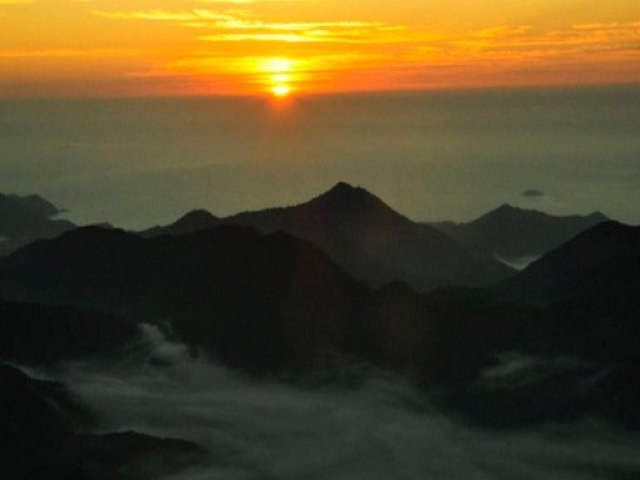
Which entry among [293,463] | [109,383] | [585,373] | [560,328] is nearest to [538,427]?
[585,373]

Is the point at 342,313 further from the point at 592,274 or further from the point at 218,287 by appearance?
the point at 592,274

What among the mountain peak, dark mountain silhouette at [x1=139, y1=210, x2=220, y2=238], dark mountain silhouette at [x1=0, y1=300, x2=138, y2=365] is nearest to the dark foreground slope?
dark mountain silhouette at [x1=0, y1=300, x2=138, y2=365]

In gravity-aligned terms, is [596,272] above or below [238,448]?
above

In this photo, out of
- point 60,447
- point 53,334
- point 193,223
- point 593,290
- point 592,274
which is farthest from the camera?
point 193,223

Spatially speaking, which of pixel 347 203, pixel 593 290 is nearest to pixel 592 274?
pixel 593 290

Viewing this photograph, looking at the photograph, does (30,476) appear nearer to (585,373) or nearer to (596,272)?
A: (585,373)

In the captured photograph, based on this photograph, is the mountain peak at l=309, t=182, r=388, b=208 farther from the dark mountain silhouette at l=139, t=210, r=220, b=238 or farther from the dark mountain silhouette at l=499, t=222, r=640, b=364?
the dark mountain silhouette at l=499, t=222, r=640, b=364
